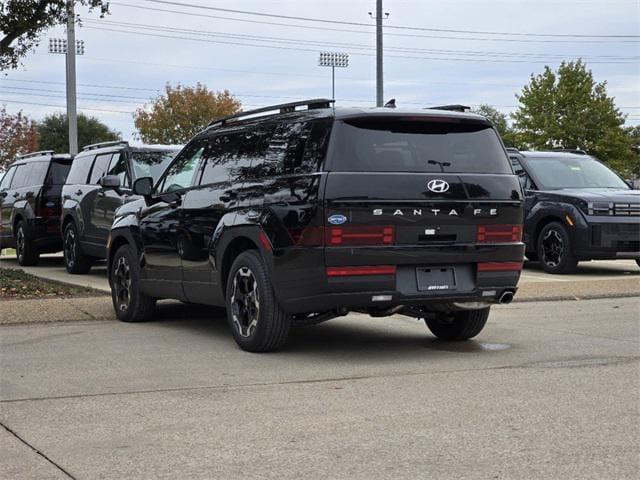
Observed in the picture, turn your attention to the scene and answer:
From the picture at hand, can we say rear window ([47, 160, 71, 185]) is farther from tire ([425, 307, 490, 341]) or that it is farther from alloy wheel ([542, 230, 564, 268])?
tire ([425, 307, 490, 341])

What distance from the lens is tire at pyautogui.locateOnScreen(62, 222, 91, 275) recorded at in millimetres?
15828

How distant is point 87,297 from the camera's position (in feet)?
38.8

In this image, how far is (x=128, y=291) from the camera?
33.4ft

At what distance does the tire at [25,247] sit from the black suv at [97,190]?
1569 millimetres

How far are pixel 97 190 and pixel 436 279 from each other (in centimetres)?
855

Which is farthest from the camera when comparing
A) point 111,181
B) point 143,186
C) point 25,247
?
point 25,247

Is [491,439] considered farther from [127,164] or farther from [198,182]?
[127,164]

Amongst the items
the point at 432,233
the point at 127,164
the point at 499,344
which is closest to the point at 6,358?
the point at 432,233

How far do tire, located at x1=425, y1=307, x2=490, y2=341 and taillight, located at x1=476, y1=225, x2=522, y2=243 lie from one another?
854mm

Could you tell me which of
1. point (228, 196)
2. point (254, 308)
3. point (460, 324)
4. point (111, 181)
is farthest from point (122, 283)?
point (460, 324)

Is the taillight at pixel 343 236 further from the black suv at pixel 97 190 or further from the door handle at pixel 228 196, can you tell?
the black suv at pixel 97 190

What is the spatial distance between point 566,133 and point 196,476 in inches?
2414

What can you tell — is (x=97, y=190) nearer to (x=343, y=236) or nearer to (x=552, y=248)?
(x=552, y=248)

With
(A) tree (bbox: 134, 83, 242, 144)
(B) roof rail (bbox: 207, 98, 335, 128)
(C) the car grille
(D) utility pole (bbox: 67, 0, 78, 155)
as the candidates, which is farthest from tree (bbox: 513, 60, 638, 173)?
(B) roof rail (bbox: 207, 98, 335, 128)
